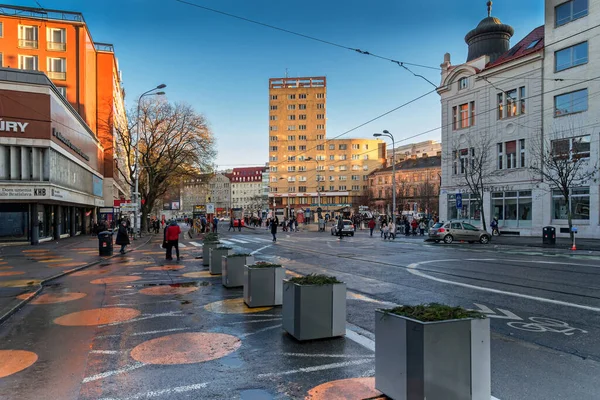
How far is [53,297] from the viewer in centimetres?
971

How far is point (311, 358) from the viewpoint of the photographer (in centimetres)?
532

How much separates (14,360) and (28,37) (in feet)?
159

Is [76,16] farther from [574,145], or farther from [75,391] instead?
[75,391]

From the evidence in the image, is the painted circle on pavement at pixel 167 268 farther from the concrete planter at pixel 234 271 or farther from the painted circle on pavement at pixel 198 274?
the concrete planter at pixel 234 271

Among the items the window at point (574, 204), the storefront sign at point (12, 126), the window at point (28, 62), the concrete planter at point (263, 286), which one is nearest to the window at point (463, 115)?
the window at point (574, 204)

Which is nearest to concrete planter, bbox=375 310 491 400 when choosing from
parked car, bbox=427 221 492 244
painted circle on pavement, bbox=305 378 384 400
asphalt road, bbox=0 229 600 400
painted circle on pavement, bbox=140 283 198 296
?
painted circle on pavement, bbox=305 378 384 400

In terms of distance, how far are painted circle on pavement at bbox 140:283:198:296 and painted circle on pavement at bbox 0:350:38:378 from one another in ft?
13.5

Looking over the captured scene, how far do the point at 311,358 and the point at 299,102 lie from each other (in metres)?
108

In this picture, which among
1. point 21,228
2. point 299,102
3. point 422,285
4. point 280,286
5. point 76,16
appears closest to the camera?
point 280,286

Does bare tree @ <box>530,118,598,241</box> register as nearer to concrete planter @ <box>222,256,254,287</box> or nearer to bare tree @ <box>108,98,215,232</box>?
concrete planter @ <box>222,256,254,287</box>

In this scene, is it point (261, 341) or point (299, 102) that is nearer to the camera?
point (261, 341)

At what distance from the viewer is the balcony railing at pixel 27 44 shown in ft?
143

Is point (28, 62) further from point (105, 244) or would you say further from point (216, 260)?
point (216, 260)

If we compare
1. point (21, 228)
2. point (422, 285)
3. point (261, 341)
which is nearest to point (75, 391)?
point (261, 341)
